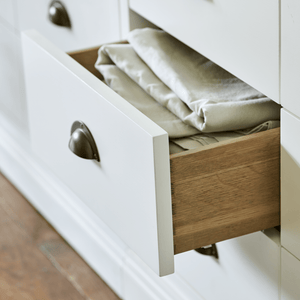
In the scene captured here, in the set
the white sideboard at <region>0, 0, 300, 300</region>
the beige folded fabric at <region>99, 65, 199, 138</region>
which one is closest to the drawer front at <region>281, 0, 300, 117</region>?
the white sideboard at <region>0, 0, 300, 300</region>

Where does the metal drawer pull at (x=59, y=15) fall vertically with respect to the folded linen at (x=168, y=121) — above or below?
above

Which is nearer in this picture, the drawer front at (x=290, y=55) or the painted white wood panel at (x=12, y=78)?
the drawer front at (x=290, y=55)

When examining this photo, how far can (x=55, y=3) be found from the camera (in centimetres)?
105

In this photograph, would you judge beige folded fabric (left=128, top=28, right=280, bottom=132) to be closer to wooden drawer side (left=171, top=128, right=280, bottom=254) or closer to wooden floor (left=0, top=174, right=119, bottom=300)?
wooden drawer side (left=171, top=128, right=280, bottom=254)

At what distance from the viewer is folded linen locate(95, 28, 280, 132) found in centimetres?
62

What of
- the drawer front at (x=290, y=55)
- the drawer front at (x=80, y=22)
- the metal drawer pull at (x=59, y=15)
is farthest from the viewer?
the metal drawer pull at (x=59, y=15)

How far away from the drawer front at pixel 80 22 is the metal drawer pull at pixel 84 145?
300mm

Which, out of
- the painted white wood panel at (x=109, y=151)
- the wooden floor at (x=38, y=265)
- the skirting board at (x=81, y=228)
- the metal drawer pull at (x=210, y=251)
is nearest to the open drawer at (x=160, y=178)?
the painted white wood panel at (x=109, y=151)

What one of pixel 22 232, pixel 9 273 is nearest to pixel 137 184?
pixel 9 273

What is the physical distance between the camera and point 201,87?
69 cm

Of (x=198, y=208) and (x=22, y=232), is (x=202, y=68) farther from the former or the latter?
(x=22, y=232)

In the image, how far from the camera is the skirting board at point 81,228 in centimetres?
104

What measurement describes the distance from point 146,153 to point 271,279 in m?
0.29

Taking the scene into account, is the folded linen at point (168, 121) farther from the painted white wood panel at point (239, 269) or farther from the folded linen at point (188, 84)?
the painted white wood panel at point (239, 269)
